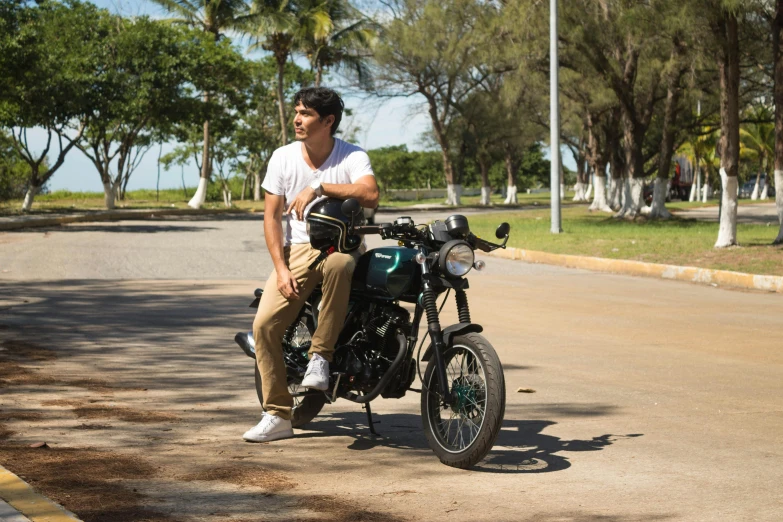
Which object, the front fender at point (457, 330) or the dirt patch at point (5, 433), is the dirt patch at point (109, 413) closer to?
the dirt patch at point (5, 433)

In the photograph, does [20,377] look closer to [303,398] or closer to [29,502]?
[303,398]

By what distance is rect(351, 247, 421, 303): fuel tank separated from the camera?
5156 millimetres

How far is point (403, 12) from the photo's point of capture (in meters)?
52.4

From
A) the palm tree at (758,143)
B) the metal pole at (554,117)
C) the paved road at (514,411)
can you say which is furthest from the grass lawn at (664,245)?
the palm tree at (758,143)

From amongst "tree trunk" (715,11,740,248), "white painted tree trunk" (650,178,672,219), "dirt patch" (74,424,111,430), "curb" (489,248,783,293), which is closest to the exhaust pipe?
"dirt patch" (74,424,111,430)

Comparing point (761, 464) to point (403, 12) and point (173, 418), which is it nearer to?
point (173, 418)

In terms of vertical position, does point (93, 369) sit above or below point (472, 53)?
below

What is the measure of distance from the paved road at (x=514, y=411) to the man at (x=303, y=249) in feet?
1.14

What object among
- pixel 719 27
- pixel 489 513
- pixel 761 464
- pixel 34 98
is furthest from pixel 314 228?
pixel 34 98

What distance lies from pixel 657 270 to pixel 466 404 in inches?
485

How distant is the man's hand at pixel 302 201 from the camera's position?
5.28 meters

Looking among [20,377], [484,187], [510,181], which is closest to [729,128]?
[20,377]

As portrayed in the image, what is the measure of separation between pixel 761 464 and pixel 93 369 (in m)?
4.62

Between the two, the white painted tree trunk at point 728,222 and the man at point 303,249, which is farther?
the white painted tree trunk at point 728,222
